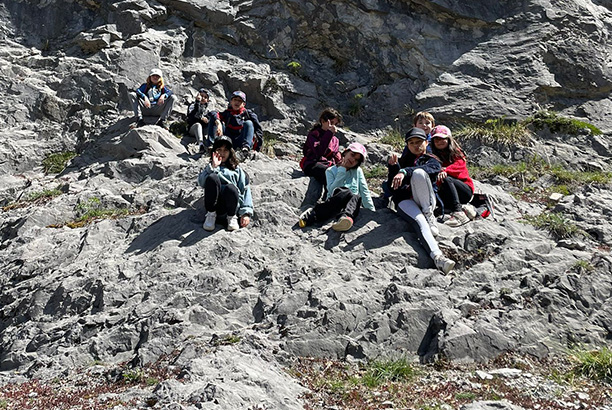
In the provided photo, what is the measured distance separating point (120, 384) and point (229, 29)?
1250 cm

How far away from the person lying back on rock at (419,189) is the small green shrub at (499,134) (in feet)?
18.4

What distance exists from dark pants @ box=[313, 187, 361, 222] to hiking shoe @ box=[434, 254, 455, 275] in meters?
1.44

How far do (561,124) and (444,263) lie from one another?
8626 millimetres

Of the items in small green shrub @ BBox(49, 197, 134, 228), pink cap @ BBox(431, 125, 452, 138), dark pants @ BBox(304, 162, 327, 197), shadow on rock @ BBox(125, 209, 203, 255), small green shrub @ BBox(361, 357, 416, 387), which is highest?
pink cap @ BBox(431, 125, 452, 138)

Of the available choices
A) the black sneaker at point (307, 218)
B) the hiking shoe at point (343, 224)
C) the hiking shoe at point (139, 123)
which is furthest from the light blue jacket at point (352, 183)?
the hiking shoe at point (139, 123)

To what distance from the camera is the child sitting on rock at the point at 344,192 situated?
8.84m

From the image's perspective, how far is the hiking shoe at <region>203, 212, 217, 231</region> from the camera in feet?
28.7

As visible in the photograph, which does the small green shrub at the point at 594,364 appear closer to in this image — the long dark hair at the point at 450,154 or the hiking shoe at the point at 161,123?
the long dark hair at the point at 450,154

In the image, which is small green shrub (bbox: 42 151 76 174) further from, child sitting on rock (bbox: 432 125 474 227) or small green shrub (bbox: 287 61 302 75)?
child sitting on rock (bbox: 432 125 474 227)

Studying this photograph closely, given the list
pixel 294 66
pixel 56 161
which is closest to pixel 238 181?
pixel 56 161

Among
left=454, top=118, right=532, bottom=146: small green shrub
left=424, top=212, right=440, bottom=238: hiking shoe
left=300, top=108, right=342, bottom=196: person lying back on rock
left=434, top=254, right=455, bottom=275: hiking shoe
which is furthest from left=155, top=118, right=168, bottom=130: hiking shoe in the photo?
left=434, top=254, right=455, bottom=275: hiking shoe

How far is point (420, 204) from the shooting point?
8445mm

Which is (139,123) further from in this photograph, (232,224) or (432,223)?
(432,223)

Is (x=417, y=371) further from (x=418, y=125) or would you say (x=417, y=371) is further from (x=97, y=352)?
(x=418, y=125)
